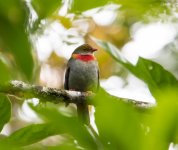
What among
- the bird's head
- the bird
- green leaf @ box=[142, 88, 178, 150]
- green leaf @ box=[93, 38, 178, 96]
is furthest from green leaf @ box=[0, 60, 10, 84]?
the bird's head

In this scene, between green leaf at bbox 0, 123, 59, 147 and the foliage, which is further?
green leaf at bbox 0, 123, 59, 147

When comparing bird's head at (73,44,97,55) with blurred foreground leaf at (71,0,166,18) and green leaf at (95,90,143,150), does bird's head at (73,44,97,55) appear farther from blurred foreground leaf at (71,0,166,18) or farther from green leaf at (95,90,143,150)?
green leaf at (95,90,143,150)

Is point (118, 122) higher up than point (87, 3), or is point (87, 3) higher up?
point (87, 3)

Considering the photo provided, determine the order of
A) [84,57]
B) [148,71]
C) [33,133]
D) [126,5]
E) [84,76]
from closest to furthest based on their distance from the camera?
[126,5] < [33,133] < [148,71] < [84,76] < [84,57]

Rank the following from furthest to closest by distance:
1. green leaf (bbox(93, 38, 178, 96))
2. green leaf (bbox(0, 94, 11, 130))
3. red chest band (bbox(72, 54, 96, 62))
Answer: red chest band (bbox(72, 54, 96, 62)) → green leaf (bbox(93, 38, 178, 96)) → green leaf (bbox(0, 94, 11, 130))

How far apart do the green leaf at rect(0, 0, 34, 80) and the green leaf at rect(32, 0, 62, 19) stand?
4 cm

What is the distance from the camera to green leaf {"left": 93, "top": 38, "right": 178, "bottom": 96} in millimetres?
1213

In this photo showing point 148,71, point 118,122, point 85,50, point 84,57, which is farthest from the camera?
point 85,50

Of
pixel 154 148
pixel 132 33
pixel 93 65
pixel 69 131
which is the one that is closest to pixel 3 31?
pixel 69 131

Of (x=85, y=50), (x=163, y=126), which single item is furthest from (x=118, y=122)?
(x=85, y=50)

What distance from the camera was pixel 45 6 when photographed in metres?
0.69

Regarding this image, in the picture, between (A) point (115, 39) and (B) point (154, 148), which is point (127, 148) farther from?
(A) point (115, 39)

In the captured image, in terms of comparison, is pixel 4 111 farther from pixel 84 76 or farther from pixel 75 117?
pixel 84 76

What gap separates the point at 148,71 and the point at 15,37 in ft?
2.26
